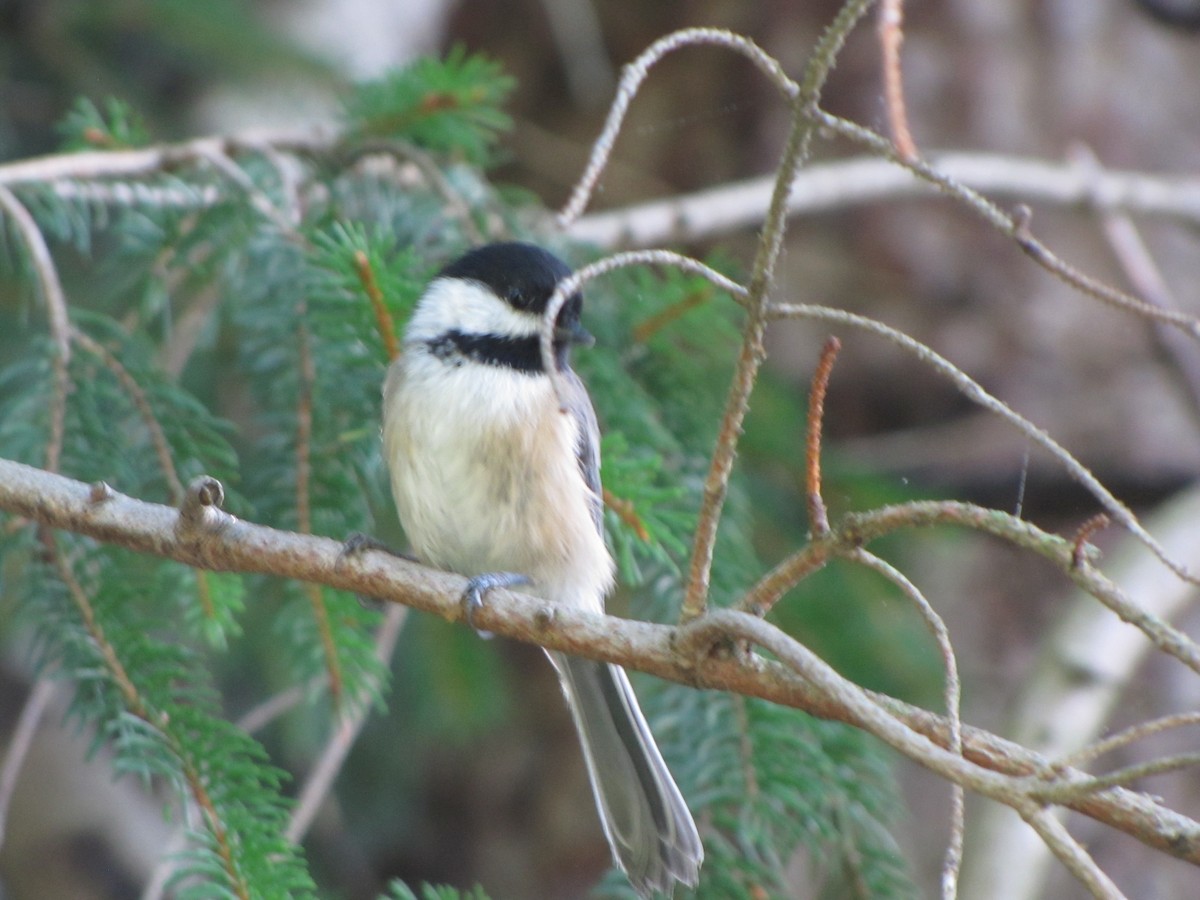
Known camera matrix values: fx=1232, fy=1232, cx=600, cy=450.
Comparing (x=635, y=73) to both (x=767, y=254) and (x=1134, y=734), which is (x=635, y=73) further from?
(x=1134, y=734)

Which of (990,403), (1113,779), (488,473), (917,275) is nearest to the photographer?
(1113,779)

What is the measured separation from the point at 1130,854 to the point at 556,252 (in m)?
1.43

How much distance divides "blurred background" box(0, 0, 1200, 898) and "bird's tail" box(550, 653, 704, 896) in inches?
25.2

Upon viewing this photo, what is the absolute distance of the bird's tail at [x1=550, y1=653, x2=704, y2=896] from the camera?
1.33 metres

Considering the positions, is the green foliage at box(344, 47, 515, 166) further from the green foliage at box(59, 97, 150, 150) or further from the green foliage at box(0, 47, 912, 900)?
the green foliage at box(59, 97, 150, 150)

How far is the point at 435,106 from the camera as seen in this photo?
1.59m

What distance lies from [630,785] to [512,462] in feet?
1.38

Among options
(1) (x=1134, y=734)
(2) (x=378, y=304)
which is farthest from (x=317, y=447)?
(1) (x=1134, y=734)

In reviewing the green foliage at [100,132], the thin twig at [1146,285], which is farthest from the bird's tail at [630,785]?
the thin twig at [1146,285]

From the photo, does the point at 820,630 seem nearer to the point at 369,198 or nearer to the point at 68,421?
the point at 369,198

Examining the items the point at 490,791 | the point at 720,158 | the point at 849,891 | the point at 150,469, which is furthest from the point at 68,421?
the point at 720,158

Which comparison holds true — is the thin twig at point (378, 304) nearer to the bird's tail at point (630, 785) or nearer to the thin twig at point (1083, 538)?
the bird's tail at point (630, 785)

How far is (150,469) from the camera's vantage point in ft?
4.42

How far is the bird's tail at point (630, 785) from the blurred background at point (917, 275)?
639mm
